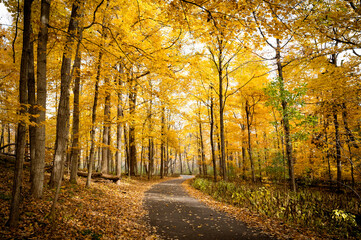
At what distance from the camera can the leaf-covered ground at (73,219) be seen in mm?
3692

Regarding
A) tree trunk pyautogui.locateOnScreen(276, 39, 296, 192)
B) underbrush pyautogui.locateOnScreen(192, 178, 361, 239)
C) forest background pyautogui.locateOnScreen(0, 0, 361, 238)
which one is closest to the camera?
forest background pyautogui.locateOnScreen(0, 0, 361, 238)

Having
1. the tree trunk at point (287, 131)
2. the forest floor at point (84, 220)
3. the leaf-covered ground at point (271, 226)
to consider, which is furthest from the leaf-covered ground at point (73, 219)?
the tree trunk at point (287, 131)

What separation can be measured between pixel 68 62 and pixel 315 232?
31.0 feet

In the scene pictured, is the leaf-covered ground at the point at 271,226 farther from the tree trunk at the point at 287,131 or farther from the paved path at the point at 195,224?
the tree trunk at the point at 287,131

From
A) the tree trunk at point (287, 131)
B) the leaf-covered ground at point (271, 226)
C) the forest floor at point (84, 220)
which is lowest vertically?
the leaf-covered ground at point (271, 226)

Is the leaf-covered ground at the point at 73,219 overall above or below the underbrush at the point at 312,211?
above

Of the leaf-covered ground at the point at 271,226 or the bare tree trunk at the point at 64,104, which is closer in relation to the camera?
the leaf-covered ground at the point at 271,226

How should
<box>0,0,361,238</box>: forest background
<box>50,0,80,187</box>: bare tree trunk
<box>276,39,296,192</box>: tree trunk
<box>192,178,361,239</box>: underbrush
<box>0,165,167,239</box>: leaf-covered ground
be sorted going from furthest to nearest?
1. <box>276,39,296,192</box>: tree trunk
2. <box>192,178,361,239</box>: underbrush
3. <box>50,0,80,187</box>: bare tree trunk
4. <box>0,0,361,238</box>: forest background
5. <box>0,165,167,239</box>: leaf-covered ground

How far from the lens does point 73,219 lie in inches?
180

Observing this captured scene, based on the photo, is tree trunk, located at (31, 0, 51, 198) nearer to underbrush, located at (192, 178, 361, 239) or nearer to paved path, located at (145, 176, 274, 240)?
paved path, located at (145, 176, 274, 240)

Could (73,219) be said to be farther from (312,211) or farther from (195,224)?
(312,211)

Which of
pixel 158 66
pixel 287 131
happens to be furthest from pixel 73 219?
pixel 287 131

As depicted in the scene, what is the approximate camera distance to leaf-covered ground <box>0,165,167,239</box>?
369cm

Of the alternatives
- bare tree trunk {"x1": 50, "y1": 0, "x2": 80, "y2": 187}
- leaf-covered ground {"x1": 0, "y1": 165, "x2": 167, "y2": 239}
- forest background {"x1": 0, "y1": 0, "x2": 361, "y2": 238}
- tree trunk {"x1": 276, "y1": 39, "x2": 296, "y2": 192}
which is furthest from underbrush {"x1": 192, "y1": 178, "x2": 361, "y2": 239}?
bare tree trunk {"x1": 50, "y1": 0, "x2": 80, "y2": 187}
